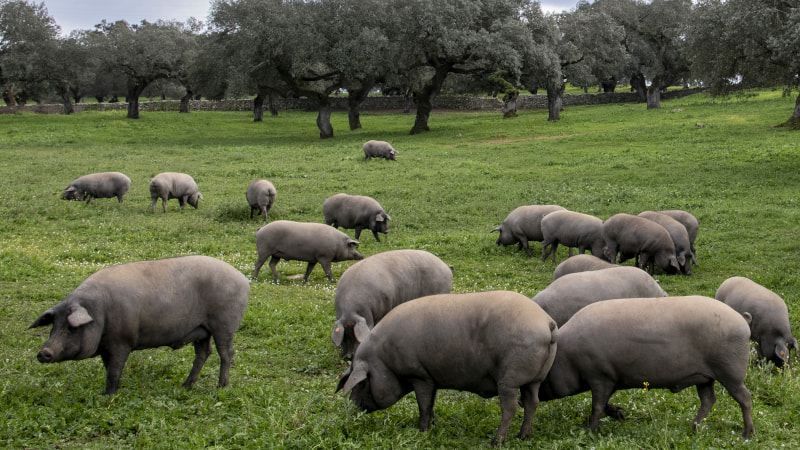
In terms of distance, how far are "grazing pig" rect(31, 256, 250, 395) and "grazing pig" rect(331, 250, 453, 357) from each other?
1.41 meters

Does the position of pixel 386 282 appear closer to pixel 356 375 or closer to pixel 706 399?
pixel 356 375

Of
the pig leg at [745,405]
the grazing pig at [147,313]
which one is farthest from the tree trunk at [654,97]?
the grazing pig at [147,313]

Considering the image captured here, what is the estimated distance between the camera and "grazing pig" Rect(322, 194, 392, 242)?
1702 centimetres

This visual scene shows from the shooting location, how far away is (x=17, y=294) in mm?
10953

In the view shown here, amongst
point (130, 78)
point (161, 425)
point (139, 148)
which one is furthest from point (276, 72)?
point (161, 425)

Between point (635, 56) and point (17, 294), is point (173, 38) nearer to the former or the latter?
point (635, 56)

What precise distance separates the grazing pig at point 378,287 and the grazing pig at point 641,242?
543cm

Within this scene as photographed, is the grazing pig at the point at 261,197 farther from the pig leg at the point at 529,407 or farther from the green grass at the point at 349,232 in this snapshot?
the pig leg at the point at 529,407

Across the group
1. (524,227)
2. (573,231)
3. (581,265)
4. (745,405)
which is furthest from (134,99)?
(745,405)

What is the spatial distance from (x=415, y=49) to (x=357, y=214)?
77.3 ft

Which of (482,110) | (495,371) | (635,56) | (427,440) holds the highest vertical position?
(635,56)

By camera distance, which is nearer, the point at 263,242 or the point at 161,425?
the point at 161,425

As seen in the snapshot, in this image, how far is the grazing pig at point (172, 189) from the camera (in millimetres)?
20203

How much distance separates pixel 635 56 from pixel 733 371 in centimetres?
5461
